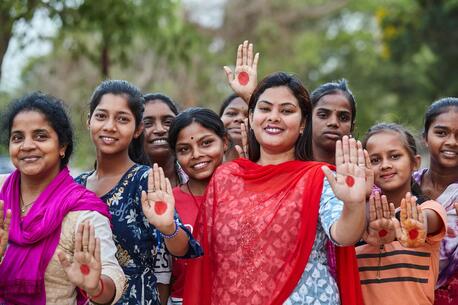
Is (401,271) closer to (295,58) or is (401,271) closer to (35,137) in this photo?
(35,137)

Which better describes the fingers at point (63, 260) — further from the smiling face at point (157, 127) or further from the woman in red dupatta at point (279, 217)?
the smiling face at point (157, 127)

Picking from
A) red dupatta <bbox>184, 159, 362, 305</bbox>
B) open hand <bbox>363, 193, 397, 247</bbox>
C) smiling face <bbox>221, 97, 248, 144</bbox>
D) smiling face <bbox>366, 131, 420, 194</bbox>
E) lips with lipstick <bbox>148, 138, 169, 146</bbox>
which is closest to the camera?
red dupatta <bbox>184, 159, 362, 305</bbox>

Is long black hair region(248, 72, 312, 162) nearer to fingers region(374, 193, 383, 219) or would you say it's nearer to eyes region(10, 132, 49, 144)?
fingers region(374, 193, 383, 219)

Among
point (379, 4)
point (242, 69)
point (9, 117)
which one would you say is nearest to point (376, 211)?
point (242, 69)

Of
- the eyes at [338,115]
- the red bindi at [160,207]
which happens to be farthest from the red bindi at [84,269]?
the eyes at [338,115]

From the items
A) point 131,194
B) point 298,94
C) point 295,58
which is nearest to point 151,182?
point 131,194

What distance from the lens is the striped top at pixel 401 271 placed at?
13.2 ft

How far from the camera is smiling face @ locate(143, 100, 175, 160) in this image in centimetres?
521

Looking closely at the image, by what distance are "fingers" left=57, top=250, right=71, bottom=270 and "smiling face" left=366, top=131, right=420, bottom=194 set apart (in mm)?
1998

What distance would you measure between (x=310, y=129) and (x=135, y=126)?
Result: 1006 mm

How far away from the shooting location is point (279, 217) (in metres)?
3.70

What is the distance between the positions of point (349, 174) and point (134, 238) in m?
1.21

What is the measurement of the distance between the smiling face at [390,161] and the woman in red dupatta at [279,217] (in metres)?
0.75

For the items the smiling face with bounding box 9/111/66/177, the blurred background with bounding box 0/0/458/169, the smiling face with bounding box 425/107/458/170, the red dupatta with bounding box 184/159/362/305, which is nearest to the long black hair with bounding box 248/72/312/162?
the red dupatta with bounding box 184/159/362/305
